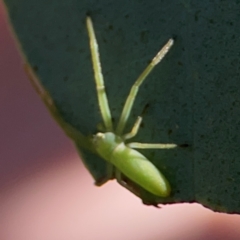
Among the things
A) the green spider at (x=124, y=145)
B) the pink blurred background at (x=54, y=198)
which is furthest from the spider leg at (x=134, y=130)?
the pink blurred background at (x=54, y=198)

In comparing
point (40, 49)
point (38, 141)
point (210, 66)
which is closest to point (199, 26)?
point (210, 66)

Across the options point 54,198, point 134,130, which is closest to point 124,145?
point 134,130

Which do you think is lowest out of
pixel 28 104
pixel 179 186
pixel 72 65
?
pixel 179 186

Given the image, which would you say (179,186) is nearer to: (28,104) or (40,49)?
(40,49)

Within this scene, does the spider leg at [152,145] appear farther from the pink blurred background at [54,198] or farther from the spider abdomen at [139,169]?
the pink blurred background at [54,198]

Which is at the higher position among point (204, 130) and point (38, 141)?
point (38, 141)

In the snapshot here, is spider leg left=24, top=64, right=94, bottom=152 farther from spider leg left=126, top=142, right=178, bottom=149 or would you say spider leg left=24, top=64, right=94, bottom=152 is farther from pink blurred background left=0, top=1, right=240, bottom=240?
pink blurred background left=0, top=1, right=240, bottom=240

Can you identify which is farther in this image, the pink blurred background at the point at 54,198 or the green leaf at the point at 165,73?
the pink blurred background at the point at 54,198
